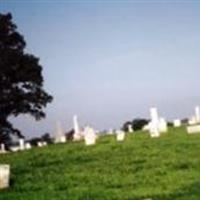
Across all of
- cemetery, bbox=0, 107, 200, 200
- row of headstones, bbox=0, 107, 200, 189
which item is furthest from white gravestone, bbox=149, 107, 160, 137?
cemetery, bbox=0, 107, 200, 200

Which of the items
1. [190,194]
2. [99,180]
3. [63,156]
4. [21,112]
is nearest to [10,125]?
[21,112]

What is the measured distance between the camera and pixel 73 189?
718 inches

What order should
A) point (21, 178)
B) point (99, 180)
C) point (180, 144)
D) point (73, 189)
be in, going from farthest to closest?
point (180, 144) < point (21, 178) < point (99, 180) < point (73, 189)

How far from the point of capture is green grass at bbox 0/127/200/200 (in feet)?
55.3

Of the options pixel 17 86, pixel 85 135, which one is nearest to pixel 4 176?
pixel 85 135

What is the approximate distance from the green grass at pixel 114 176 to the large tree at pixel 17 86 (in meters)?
35.9

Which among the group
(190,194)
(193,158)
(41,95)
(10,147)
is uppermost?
(41,95)

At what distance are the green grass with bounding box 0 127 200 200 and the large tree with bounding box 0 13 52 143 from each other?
35897 mm

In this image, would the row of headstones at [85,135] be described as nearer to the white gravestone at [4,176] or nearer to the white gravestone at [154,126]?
the white gravestone at [154,126]

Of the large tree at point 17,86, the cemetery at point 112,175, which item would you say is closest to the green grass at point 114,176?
the cemetery at point 112,175

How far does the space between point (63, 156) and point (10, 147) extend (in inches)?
1341

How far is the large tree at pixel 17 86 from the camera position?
64000 mm

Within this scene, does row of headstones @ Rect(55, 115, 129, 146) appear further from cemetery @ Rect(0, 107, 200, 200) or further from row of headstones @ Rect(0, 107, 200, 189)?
cemetery @ Rect(0, 107, 200, 200)

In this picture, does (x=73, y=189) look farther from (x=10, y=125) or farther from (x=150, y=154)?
(x=10, y=125)
